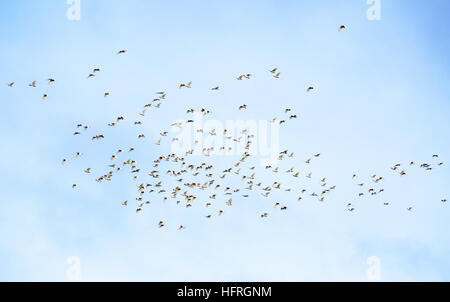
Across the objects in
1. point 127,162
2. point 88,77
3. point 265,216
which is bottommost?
point 265,216

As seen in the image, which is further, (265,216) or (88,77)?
(265,216)

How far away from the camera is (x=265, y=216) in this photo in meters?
58.5

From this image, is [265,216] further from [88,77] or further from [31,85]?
[31,85]

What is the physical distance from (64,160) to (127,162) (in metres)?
7.15
